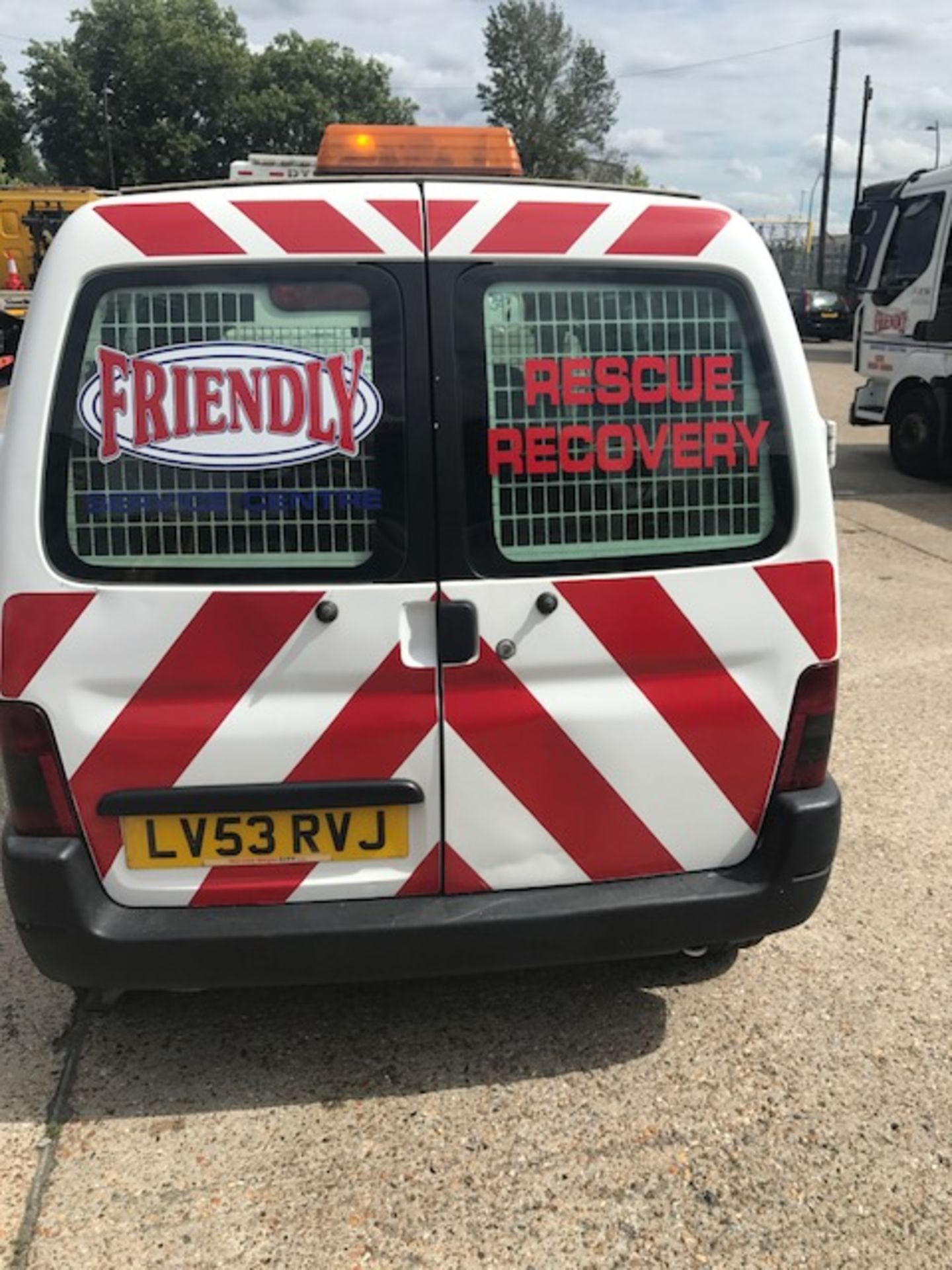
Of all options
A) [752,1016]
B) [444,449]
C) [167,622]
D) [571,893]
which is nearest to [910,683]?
[752,1016]

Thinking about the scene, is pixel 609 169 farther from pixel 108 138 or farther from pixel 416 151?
pixel 416 151

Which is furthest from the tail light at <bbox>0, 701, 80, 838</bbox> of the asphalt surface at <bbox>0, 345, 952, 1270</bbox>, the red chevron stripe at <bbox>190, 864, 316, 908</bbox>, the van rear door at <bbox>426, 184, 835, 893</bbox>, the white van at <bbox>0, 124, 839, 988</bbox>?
the van rear door at <bbox>426, 184, 835, 893</bbox>

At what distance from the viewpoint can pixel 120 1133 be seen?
2385 mm

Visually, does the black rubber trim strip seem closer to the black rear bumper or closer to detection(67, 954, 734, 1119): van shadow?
the black rear bumper

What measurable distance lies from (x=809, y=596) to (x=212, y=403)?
136 centimetres

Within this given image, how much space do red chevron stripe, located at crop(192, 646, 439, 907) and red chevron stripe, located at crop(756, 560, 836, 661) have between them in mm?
801

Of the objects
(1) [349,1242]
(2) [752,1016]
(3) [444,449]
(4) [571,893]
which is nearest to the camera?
(1) [349,1242]

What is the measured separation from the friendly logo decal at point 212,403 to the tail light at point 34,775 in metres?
0.56

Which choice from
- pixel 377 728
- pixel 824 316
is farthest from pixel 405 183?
pixel 824 316

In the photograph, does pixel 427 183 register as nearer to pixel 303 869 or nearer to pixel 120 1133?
pixel 303 869

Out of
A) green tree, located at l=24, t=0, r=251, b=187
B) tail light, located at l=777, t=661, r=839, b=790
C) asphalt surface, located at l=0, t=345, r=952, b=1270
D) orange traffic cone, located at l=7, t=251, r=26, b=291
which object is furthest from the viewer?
green tree, located at l=24, t=0, r=251, b=187

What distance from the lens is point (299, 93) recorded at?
49.1 meters

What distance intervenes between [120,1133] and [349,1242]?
61 cm

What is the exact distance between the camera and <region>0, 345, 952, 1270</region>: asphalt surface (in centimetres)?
212
